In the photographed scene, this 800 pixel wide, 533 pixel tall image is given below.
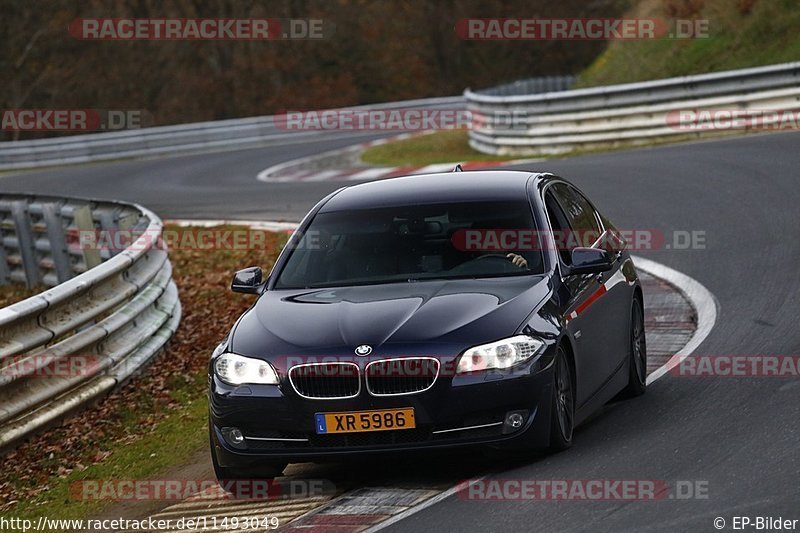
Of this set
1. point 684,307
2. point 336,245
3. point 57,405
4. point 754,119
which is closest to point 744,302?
point 684,307

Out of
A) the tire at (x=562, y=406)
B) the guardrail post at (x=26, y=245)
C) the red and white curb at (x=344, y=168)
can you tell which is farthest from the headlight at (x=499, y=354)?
the red and white curb at (x=344, y=168)

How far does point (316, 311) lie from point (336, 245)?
0.87 metres

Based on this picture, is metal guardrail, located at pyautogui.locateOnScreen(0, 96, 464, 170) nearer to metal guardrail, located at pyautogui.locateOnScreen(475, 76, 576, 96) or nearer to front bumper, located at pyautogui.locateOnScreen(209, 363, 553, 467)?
metal guardrail, located at pyautogui.locateOnScreen(475, 76, 576, 96)

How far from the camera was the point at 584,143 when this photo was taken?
2477 cm

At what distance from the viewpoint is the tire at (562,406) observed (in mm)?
7133

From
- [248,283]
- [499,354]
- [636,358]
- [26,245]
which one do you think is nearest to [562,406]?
[499,354]

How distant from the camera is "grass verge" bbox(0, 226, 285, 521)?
842 centimetres

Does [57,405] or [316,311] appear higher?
[316,311]

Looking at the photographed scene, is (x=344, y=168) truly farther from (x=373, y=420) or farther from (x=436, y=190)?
(x=373, y=420)

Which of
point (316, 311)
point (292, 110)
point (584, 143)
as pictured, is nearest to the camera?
point (316, 311)

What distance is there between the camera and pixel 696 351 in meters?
9.78

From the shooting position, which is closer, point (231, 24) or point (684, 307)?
point (684, 307)

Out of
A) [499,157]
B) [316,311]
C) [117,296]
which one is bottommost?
[499,157]

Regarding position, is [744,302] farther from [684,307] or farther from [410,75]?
[410,75]
